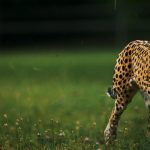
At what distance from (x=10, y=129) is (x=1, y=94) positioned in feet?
22.6

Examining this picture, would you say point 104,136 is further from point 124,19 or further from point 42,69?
point 124,19

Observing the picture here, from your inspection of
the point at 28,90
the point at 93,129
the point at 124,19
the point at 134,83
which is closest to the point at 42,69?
the point at 28,90

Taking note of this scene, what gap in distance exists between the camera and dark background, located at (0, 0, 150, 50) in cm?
3759

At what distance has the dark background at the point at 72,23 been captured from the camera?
37.6m

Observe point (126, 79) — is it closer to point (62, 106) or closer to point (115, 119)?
point (115, 119)

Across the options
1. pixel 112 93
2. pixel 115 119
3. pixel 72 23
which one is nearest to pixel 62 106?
pixel 112 93

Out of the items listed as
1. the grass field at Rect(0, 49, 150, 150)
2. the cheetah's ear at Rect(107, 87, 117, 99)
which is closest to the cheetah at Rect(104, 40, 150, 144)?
the cheetah's ear at Rect(107, 87, 117, 99)

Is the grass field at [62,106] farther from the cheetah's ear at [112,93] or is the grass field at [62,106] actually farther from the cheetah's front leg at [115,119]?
the cheetah's ear at [112,93]

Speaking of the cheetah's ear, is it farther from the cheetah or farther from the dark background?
the dark background

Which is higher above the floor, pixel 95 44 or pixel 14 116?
pixel 14 116

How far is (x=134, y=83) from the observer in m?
10.6

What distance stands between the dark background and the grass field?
366cm

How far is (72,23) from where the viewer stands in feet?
125

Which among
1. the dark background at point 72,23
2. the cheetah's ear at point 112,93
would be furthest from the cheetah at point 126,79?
the dark background at point 72,23
